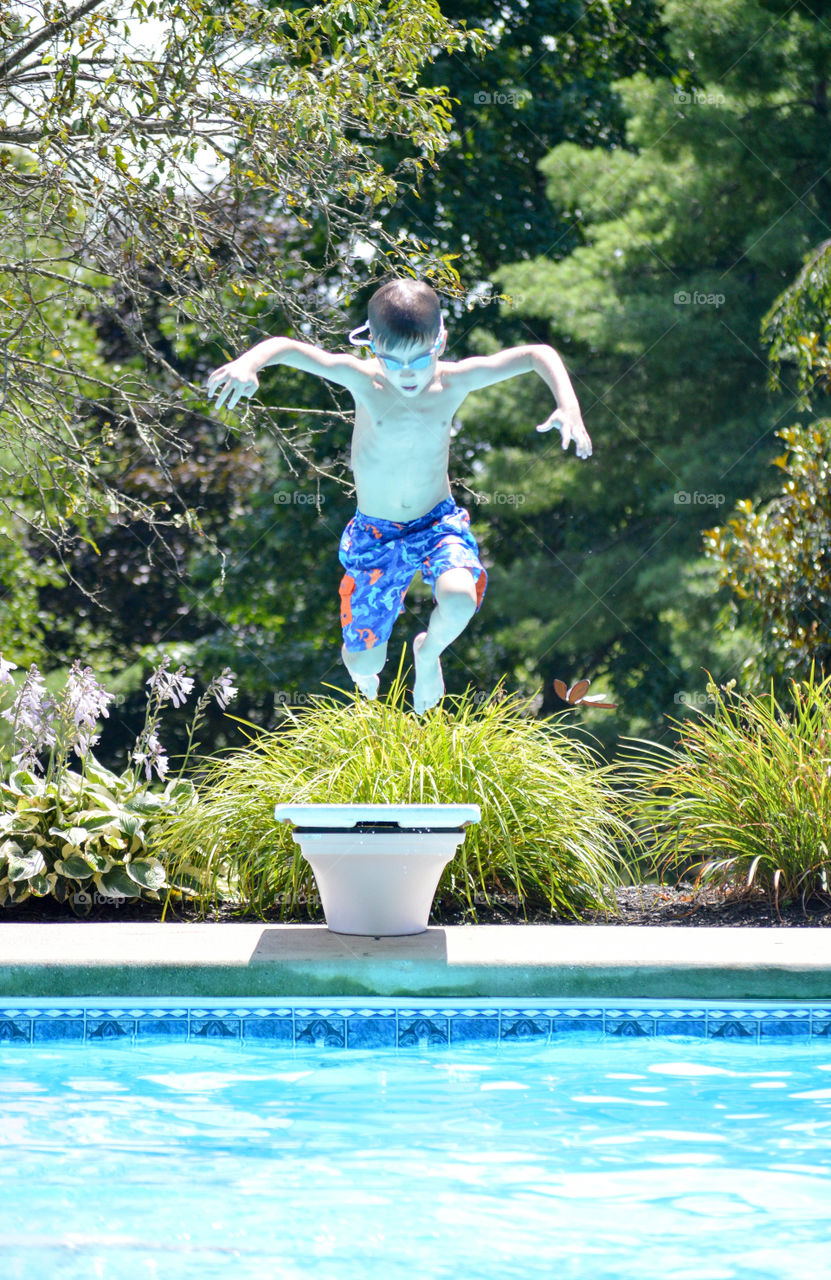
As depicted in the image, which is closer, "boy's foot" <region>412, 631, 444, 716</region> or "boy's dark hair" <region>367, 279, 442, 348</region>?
"boy's dark hair" <region>367, 279, 442, 348</region>

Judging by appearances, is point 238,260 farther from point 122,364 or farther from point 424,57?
point 122,364

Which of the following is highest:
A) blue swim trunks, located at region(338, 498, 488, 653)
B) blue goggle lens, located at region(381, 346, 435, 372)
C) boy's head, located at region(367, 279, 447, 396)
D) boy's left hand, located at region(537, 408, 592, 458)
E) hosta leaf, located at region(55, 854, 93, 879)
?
boy's head, located at region(367, 279, 447, 396)

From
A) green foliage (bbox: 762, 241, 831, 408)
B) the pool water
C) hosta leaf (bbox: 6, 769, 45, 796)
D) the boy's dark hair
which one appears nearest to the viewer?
the pool water

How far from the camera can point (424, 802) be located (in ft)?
18.1

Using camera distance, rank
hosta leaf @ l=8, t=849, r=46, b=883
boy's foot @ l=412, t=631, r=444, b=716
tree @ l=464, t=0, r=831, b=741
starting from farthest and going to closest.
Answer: tree @ l=464, t=0, r=831, b=741 < hosta leaf @ l=8, t=849, r=46, b=883 < boy's foot @ l=412, t=631, r=444, b=716

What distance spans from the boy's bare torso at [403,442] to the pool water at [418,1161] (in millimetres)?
1844

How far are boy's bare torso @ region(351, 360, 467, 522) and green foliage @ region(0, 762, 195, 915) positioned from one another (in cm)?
182

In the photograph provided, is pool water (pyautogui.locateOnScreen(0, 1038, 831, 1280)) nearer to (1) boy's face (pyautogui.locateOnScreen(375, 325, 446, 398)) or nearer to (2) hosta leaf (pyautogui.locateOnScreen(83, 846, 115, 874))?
(2) hosta leaf (pyautogui.locateOnScreen(83, 846, 115, 874))

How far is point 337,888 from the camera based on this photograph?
481 cm

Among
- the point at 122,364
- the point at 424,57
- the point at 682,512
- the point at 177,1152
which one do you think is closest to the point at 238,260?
the point at 424,57

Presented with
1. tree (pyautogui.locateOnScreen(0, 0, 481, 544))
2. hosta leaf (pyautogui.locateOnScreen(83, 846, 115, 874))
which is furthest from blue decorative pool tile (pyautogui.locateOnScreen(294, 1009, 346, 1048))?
tree (pyautogui.locateOnScreen(0, 0, 481, 544))

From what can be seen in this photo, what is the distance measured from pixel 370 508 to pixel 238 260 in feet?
8.02

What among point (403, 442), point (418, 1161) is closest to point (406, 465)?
point (403, 442)

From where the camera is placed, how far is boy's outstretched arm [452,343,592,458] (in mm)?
4191
